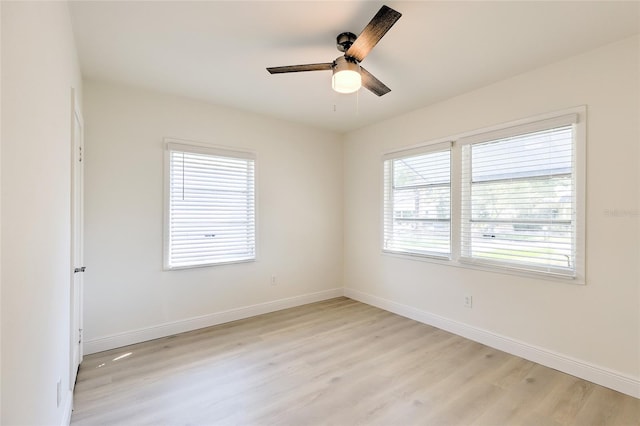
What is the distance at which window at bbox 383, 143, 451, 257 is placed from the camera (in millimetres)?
3514

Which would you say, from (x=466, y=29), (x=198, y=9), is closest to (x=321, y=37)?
(x=198, y=9)

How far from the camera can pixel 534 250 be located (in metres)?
2.76

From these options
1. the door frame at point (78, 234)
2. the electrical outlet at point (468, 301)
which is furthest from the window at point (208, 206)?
the electrical outlet at point (468, 301)

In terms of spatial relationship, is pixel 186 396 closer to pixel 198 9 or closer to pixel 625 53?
pixel 198 9

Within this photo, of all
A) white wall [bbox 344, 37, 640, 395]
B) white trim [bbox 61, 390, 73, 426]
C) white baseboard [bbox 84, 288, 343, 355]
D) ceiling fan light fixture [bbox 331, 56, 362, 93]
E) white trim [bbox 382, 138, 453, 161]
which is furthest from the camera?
white trim [bbox 382, 138, 453, 161]

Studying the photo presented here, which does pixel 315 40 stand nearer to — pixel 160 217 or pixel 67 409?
pixel 160 217

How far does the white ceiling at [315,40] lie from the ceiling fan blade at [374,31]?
23 centimetres

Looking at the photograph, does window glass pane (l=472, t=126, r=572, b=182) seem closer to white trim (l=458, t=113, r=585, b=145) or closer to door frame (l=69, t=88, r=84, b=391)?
white trim (l=458, t=113, r=585, b=145)

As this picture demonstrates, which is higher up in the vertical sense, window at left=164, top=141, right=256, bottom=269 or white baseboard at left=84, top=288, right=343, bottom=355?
window at left=164, top=141, right=256, bottom=269

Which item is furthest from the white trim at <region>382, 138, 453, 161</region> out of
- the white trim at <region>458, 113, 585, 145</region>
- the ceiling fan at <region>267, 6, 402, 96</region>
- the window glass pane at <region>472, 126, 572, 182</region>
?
the ceiling fan at <region>267, 6, 402, 96</region>

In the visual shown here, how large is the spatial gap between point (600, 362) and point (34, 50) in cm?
410

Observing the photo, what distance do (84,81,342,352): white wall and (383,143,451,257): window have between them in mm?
1187

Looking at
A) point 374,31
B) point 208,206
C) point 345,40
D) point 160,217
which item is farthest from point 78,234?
point 374,31

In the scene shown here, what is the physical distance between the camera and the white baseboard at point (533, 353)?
2.29 metres
